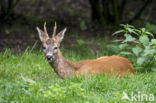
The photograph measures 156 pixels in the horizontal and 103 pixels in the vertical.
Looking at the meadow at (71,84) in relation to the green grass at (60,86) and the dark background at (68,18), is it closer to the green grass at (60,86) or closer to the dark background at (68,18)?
the green grass at (60,86)

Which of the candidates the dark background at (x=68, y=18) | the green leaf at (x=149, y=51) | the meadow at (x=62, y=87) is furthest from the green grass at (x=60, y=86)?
the dark background at (x=68, y=18)

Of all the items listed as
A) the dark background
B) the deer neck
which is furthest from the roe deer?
the dark background

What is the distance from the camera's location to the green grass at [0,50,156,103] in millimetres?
4469

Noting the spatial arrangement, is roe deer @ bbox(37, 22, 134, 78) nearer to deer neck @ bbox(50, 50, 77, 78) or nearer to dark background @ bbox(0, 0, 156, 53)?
deer neck @ bbox(50, 50, 77, 78)

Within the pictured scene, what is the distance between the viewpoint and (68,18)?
12688mm

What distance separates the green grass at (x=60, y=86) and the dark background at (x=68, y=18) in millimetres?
1550

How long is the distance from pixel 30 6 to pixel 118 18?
432 centimetres

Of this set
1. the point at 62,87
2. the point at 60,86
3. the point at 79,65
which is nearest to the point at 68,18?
the point at 79,65

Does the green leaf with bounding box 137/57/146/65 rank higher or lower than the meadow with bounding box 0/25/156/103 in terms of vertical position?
higher

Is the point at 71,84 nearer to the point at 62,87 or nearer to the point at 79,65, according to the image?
the point at 62,87

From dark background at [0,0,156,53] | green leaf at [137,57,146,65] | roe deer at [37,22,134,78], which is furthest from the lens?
dark background at [0,0,156,53]

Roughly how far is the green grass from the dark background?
5.08 feet

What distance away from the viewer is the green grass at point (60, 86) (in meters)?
4.47

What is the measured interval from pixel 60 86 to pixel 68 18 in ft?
25.3
